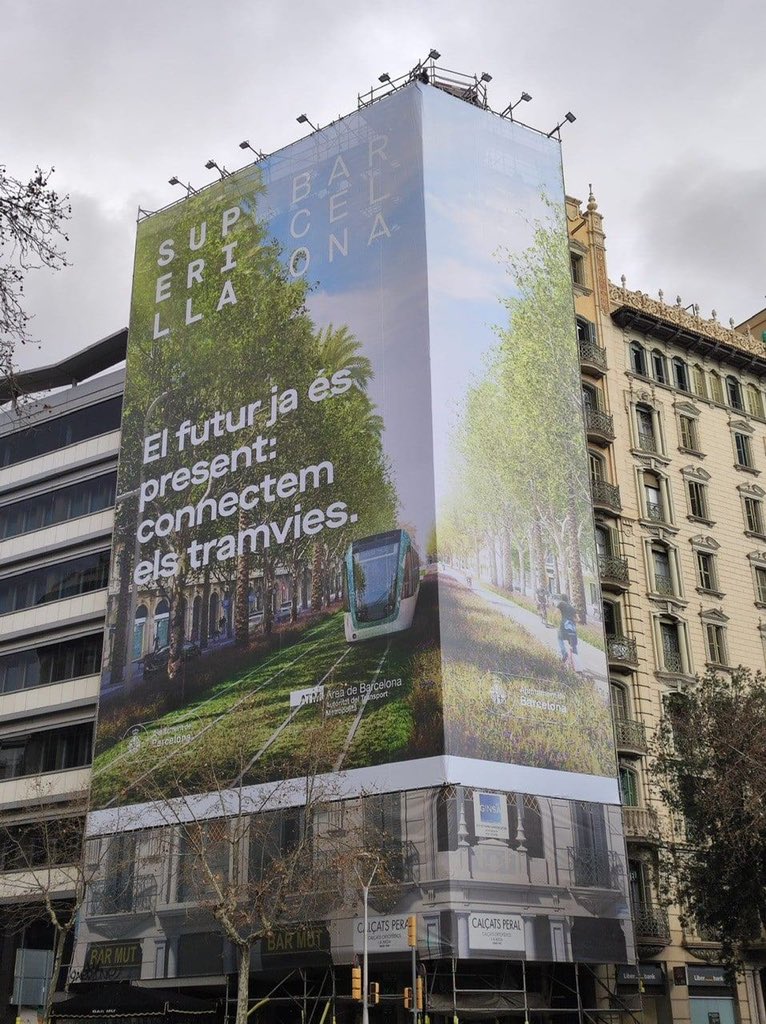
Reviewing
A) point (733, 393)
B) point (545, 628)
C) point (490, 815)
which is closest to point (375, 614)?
point (545, 628)

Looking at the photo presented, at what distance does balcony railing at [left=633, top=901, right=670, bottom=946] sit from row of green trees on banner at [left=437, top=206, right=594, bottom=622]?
11.5m

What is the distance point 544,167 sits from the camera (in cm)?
5853

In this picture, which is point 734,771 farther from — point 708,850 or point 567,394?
point 567,394

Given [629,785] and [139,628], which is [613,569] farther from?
[139,628]

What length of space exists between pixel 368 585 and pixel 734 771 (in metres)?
14.9

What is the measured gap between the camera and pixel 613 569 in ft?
182

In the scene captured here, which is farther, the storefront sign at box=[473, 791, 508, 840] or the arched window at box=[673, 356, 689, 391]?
the arched window at box=[673, 356, 689, 391]

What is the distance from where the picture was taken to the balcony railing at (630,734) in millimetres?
52500

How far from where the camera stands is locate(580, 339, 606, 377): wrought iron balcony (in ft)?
193

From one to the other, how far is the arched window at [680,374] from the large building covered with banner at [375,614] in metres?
0.60

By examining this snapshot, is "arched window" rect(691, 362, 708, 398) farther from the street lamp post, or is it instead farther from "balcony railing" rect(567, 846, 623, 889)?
the street lamp post

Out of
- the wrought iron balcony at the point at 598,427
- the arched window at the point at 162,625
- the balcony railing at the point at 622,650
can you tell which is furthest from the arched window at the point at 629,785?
the arched window at the point at 162,625

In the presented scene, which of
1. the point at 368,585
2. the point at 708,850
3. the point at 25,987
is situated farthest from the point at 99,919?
the point at 708,850

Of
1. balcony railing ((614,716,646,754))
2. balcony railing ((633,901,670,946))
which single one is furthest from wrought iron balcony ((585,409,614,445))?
balcony railing ((633,901,670,946))
